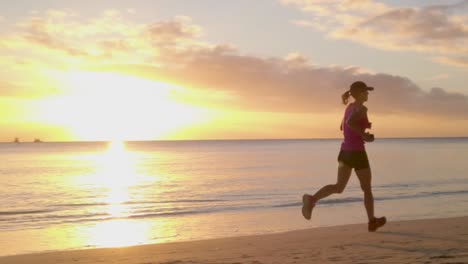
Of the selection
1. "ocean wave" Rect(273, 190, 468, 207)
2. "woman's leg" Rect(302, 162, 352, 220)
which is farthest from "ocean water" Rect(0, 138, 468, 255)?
"woman's leg" Rect(302, 162, 352, 220)

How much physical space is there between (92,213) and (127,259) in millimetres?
9952

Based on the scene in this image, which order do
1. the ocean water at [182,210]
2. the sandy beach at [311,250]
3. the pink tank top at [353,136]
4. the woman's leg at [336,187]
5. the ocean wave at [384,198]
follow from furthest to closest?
the ocean wave at [384,198] < the ocean water at [182,210] < the woman's leg at [336,187] < the pink tank top at [353,136] < the sandy beach at [311,250]

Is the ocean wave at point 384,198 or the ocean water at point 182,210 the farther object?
the ocean wave at point 384,198

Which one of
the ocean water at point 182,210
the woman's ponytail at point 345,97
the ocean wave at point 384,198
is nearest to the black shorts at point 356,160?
the woman's ponytail at point 345,97

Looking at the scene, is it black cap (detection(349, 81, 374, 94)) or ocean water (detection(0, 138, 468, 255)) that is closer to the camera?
black cap (detection(349, 81, 374, 94))

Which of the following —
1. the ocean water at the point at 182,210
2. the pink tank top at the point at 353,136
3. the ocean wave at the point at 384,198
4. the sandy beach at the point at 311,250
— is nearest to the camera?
the sandy beach at the point at 311,250

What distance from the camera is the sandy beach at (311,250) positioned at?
6.37m

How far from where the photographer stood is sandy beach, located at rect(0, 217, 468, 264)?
6367mm

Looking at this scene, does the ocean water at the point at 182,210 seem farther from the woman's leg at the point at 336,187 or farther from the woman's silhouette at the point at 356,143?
the woman's silhouette at the point at 356,143

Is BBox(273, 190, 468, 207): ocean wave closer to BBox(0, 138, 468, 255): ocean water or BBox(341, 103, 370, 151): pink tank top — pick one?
BBox(0, 138, 468, 255): ocean water

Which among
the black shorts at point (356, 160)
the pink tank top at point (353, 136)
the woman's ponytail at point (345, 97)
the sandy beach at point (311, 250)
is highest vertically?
the woman's ponytail at point (345, 97)

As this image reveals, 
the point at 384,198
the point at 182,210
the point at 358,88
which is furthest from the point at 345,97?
the point at 384,198

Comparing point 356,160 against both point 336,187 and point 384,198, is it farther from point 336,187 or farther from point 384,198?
point 384,198

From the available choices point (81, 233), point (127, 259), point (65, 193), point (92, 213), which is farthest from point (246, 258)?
point (65, 193)
